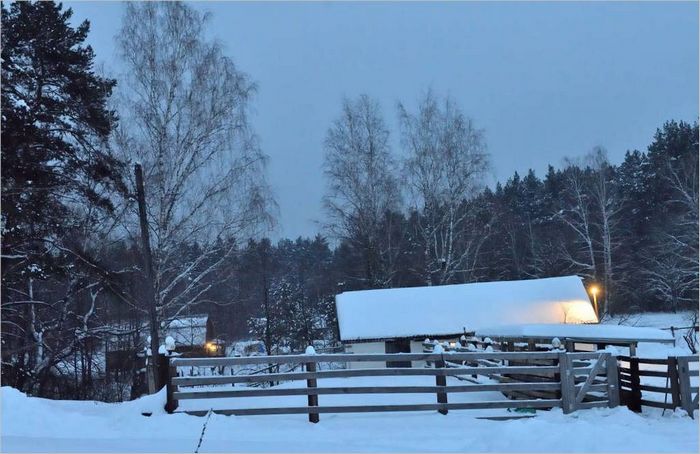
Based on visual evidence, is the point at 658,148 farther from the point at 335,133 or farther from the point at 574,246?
the point at 335,133

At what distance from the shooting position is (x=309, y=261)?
232 ft

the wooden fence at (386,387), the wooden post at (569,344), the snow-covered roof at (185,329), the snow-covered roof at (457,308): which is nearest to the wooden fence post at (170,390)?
the wooden fence at (386,387)

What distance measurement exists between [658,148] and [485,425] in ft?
158

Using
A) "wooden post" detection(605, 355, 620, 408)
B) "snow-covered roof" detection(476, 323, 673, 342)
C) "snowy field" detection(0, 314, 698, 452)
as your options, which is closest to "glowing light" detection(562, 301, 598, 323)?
"snow-covered roof" detection(476, 323, 673, 342)

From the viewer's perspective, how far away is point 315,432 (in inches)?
258

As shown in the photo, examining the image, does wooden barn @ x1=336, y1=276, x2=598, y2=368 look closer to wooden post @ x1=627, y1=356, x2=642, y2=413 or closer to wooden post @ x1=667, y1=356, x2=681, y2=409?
wooden post @ x1=627, y1=356, x2=642, y2=413

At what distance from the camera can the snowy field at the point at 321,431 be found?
18.9 feet

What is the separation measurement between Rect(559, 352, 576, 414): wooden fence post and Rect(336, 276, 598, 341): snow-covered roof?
15013mm

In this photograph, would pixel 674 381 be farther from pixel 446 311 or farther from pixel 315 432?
pixel 446 311

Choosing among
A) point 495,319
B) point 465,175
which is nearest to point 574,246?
point 465,175

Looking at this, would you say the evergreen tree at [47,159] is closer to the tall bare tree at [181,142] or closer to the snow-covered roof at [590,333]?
the tall bare tree at [181,142]

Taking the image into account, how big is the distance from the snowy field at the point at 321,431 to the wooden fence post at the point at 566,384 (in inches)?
6.1

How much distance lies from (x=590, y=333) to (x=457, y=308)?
12.7 metres

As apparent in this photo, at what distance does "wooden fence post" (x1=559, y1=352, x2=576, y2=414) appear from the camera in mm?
7766
